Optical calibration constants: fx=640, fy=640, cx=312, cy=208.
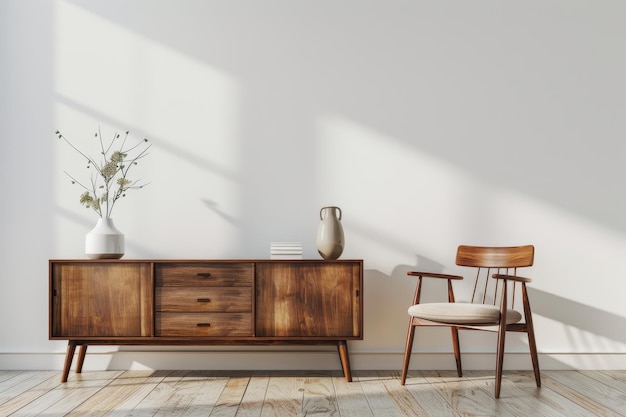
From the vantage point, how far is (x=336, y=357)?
145 inches

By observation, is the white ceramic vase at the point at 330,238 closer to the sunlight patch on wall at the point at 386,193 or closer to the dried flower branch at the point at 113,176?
the sunlight patch on wall at the point at 386,193

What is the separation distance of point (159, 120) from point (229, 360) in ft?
4.80

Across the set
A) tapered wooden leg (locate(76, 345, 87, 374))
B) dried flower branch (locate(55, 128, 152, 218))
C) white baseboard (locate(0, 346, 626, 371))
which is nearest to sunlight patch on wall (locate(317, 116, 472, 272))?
white baseboard (locate(0, 346, 626, 371))

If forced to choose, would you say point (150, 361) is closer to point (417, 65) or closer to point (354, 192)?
point (354, 192)

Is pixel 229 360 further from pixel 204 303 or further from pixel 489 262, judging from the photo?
pixel 489 262

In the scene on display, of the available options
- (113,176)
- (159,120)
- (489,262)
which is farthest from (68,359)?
(489,262)

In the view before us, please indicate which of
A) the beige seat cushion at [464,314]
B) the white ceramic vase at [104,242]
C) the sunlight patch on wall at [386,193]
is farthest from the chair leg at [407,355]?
the white ceramic vase at [104,242]

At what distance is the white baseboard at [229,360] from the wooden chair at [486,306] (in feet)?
0.86

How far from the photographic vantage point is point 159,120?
3.78 m

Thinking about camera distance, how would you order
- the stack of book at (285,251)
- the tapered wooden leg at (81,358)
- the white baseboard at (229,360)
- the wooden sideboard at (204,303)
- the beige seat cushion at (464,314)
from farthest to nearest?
the white baseboard at (229,360), the tapered wooden leg at (81,358), the stack of book at (285,251), the wooden sideboard at (204,303), the beige seat cushion at (464,314)

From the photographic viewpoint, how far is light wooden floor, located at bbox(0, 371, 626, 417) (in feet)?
9.12

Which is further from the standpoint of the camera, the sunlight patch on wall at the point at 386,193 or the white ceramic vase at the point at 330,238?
the sunlight patch on wall at the point at 386,193

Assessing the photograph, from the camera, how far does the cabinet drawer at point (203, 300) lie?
3336mm

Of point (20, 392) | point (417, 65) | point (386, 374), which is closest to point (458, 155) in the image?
point (417, 65)
